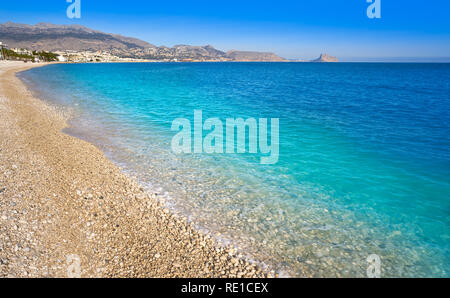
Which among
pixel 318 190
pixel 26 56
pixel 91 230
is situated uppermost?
pixel 26 56

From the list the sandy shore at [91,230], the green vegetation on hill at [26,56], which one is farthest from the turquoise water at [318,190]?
the green vegetation on hill at [26,56]

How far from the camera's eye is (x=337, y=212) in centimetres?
863

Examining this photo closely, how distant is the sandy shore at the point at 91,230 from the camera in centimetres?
571

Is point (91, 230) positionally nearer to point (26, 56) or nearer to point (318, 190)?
point (318, 190)

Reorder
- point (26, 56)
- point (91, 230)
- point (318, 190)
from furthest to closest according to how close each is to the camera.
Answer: point (26, 56)
point (318, 190)
point (91, 230)

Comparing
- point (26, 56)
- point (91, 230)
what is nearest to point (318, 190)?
point (91, 230)

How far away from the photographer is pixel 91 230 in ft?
22.6

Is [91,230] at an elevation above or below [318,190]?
below

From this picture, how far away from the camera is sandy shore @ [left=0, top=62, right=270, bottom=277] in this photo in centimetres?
571

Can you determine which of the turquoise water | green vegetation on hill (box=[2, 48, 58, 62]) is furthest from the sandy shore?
green vegetation on hill (box=[2, 48, 58, 62])

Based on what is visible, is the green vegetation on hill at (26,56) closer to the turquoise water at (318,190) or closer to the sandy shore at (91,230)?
the turquoise water at (318,190)

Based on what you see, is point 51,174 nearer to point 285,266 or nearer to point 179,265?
point 179,265

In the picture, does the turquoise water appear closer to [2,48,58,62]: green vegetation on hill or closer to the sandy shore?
the sandy shore

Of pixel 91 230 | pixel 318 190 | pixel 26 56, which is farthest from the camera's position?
pixel 26 56
